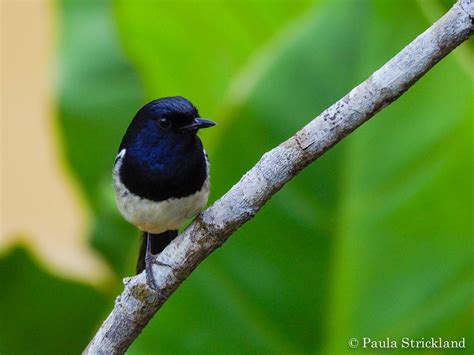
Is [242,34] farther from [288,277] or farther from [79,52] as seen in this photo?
[288,277]

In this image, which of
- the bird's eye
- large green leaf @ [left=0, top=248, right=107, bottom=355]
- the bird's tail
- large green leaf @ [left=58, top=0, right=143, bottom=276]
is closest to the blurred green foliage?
the bird's tail

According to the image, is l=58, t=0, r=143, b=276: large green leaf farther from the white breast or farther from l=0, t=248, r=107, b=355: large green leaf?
the white breast

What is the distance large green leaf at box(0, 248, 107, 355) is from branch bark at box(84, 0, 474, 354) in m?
1.12

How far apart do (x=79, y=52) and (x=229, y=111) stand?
1542 millimetres

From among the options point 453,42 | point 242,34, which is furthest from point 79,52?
point 453,42

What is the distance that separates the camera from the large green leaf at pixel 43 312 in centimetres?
327

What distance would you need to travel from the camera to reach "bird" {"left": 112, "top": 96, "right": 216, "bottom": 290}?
2.48 m

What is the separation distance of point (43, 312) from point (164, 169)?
1.04 metres

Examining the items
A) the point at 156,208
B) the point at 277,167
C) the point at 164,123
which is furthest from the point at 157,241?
the point at 277,167

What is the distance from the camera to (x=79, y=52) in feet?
13.0

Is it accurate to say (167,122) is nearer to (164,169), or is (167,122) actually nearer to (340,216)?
(164,169)

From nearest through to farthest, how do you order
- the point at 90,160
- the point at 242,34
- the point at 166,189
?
1. the point at 166,189
2. the point at 242,34
3. the point at 90,160

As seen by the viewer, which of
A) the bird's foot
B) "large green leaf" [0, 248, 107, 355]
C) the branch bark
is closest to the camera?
the branch bark

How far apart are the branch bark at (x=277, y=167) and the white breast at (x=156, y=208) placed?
0.33 m
